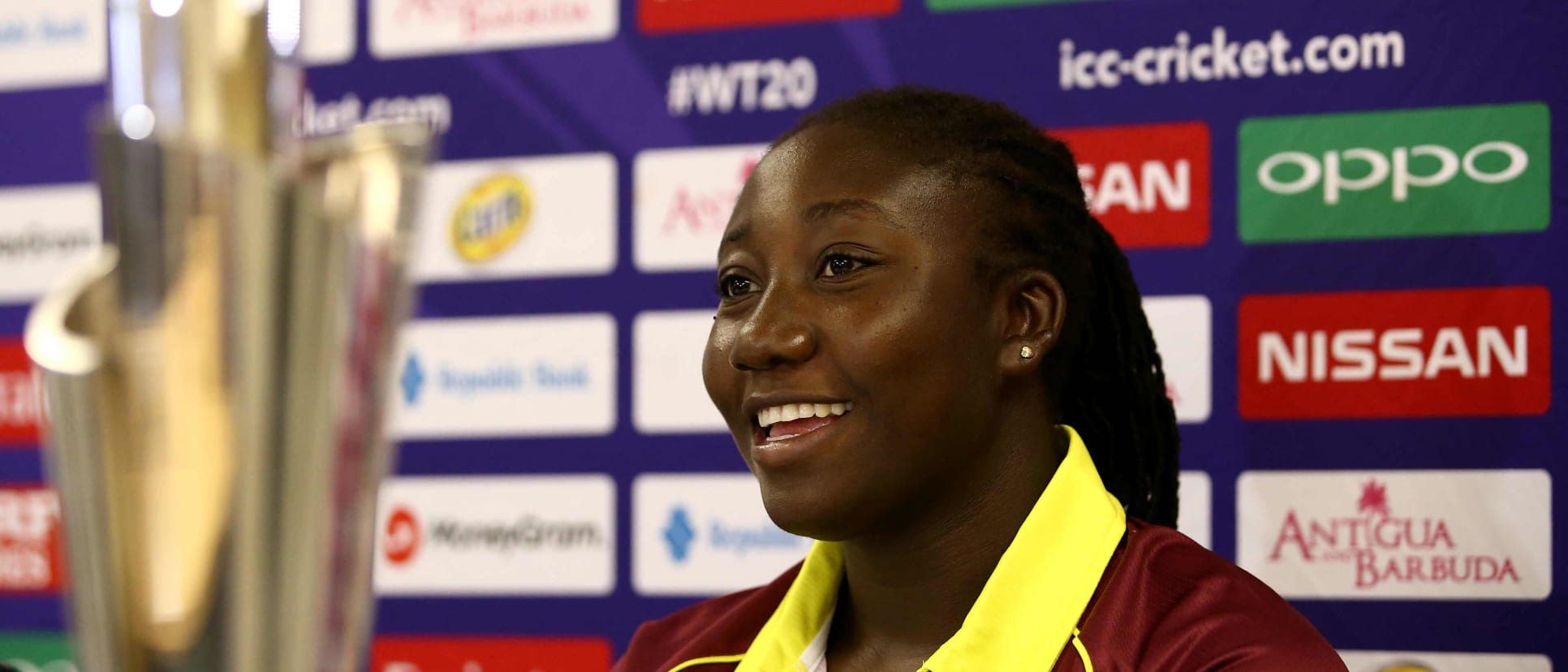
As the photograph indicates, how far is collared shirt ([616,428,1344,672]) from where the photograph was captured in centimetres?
105

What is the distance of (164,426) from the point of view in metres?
0.24

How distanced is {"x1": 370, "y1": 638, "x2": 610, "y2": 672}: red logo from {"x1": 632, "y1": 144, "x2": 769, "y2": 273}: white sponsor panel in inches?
18.8

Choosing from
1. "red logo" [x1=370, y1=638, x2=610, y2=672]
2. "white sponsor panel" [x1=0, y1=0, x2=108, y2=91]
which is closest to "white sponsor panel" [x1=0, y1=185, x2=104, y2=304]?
"white sponsor panel" [x1=0, y1=0, x2=108, y2=91]

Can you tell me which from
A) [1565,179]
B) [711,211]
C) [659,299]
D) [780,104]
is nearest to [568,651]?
[659,299]

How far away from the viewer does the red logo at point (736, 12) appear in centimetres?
181

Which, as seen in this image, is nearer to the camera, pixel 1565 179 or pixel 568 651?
pixel 1565 179

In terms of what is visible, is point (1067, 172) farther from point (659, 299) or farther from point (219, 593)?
point (219, 593)

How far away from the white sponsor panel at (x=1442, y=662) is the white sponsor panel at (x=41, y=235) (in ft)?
5.58

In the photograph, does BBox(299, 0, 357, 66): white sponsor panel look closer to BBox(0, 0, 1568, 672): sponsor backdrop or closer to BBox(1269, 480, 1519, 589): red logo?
BBox(0, 0, 1568, 672): sponsor backdrop

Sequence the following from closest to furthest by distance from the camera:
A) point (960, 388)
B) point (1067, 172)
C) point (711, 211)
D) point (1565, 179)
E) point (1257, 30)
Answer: point (960, 388) < point (1067, 172) < point (1565, 179) < point (1257, 30) < point (711, 211)

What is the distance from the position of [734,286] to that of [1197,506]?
64 centimetres

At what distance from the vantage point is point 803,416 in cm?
118

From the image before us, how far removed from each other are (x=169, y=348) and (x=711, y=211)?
1607 millimetres

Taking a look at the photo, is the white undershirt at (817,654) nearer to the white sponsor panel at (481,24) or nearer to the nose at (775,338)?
the nose at (775,338)
